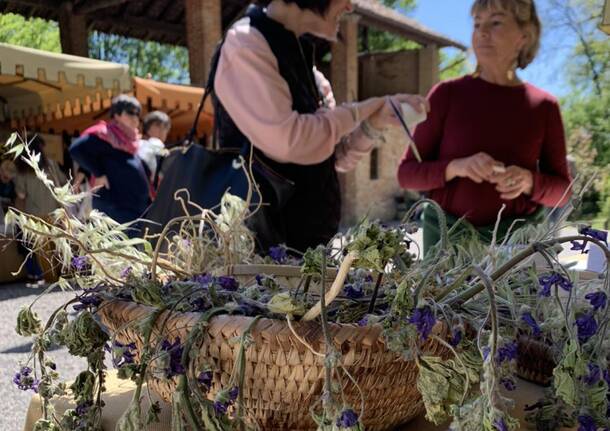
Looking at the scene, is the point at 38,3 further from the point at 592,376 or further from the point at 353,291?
the point at 592,376

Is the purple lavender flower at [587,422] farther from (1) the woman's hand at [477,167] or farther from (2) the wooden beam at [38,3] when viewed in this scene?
(2) the wooden beam at [38,3]

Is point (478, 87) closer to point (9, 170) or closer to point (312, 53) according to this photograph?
point (312, 53)

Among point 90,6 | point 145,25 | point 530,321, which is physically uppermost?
point 90,6

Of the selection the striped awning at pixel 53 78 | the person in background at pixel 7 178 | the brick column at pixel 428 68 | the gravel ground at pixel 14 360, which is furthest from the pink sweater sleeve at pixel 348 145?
the brick column at pixel 428 68

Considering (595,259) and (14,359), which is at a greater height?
(595,259)

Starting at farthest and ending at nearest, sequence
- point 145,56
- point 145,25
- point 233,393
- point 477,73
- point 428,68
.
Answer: point 145,56 → point 428,68 → point 145,25 → point 477,73 → point 233,393

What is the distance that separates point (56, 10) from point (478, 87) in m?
7.84

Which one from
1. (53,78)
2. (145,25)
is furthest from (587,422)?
(145,25)

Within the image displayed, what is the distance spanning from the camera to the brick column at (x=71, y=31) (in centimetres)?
765

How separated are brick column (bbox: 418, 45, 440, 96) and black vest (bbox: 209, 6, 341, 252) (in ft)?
27.4

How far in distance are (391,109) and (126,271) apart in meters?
0.81

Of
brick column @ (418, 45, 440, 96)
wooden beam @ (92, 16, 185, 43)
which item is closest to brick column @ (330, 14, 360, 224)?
brick column @ (418, 45, 440, 96)

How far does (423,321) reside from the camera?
35 centimetres

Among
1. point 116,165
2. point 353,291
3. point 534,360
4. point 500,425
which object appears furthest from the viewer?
point 116,165
